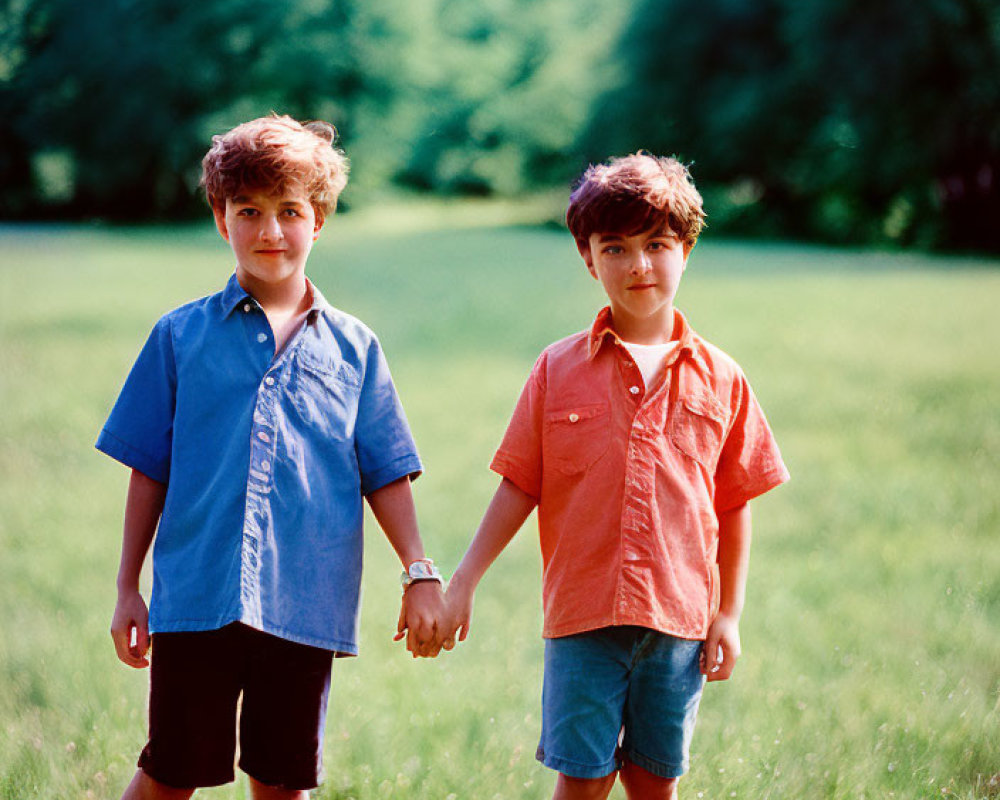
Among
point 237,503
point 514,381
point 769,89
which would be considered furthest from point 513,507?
point 769,89

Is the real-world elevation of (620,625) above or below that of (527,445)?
below

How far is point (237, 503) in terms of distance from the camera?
7.80 ft

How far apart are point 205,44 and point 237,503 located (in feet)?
129

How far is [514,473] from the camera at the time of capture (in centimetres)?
253

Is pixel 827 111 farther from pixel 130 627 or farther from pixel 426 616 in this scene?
pixel 130 627

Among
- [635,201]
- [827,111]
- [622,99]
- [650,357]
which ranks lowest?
[650,357]

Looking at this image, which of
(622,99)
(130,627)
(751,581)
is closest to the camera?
(130,627)

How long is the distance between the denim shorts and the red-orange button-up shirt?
6 centimetres

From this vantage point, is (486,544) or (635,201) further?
(486,544)

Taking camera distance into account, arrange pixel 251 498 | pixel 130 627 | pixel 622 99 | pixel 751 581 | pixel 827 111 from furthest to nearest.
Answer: pixel 622 99 < pixel 827 111 < pixel 751 581 < pixel 130 627 < pixel 251 498

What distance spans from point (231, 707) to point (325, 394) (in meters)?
0.68

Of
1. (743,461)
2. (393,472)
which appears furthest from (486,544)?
(743,461)

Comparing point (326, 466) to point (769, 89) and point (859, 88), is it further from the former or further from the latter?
point (769, 89)

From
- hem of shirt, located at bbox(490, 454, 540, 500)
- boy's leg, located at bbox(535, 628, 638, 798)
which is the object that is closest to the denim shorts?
boy's leg, located at bbox(535, 628, 638, 798)
